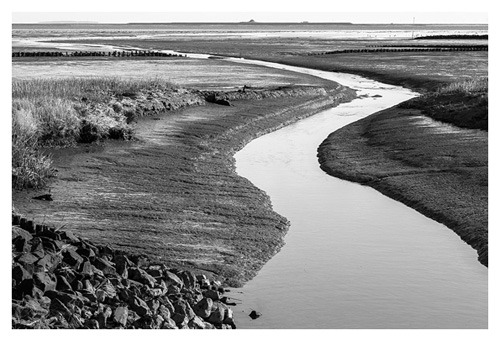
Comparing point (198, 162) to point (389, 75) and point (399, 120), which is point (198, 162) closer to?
point (399, 120)

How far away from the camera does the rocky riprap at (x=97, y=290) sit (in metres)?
9.90

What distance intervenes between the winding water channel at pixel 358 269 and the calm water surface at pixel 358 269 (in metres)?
0.02

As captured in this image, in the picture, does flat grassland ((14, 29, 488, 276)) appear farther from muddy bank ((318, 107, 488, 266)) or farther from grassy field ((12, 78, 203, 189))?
grassy field ((12, 78, 203, 189))

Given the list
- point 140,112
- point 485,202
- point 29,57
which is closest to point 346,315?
point 485,202

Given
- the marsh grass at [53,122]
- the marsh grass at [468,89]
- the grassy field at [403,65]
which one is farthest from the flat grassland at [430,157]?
the grassy field at [403,65]

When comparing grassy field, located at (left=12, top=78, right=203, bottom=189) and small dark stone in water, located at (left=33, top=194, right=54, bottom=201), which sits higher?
grassy field, located at (left=12, top=78, right=203, bottom=189)

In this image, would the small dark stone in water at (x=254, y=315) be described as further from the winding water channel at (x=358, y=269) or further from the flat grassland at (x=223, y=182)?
the flat grassland at (x=223, y=182)

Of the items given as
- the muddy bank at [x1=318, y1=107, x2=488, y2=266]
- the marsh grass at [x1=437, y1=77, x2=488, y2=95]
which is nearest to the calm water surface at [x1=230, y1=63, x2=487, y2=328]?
the muddy bank at [x1=318, y1=107, x2=488, y2=266]

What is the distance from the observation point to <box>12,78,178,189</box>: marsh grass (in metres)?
17.7

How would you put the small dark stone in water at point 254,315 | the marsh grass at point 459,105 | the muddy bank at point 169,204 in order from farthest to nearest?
the marsh grass at point 459,105
the muddy bank at point 169,204
the small dark stone in water at point 254,315

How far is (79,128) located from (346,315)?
14.3 m

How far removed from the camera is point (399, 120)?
3097cm

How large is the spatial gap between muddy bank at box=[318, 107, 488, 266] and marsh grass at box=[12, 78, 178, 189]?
6885mm

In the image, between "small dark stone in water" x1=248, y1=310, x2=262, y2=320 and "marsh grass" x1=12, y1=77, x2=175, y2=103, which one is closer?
"small dark stone in water" x1=248, y1=310, x2=262, y2=320
